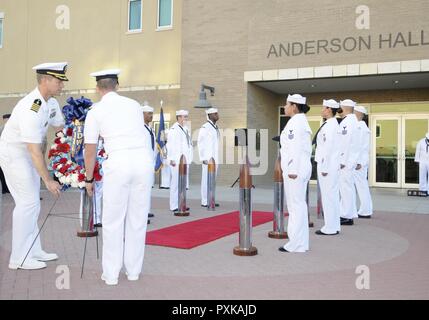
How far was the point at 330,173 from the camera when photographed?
8000mm

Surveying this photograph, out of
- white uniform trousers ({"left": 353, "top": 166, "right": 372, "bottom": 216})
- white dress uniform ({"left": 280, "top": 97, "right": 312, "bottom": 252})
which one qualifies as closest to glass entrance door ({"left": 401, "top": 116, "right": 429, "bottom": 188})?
white uniform trousers ({"left": 353, "top": 166, "right": 372, "bottom": 216})

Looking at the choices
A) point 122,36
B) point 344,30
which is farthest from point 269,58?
point 122,36

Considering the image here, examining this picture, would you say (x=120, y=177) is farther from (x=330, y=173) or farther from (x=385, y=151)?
(x=385, y=151)

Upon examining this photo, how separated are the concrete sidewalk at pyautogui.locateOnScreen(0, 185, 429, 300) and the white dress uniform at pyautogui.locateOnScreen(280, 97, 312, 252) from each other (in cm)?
26

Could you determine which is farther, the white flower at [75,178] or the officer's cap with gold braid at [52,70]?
the white flower at [75,178]

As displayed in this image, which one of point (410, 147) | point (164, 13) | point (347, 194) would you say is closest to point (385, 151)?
point (410, 147)

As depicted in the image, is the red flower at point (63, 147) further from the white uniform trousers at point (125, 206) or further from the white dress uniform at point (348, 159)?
the white dress uniform at point (348, 159)

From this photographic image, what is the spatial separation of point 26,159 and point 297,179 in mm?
3453

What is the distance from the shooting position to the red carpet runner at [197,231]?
709 centimetres

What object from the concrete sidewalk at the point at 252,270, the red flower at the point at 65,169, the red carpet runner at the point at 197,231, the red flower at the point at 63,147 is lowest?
the concrete sidewalk at the point at 252,270

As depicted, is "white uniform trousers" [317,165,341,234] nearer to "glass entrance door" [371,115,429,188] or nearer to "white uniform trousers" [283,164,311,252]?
"white uniform trousers" [283,164,311,252]

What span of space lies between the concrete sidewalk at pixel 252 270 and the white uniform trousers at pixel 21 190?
325mm

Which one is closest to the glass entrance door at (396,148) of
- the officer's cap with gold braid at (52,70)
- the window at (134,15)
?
the window at (134,15)

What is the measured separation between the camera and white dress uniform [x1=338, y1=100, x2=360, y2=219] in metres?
8.84
